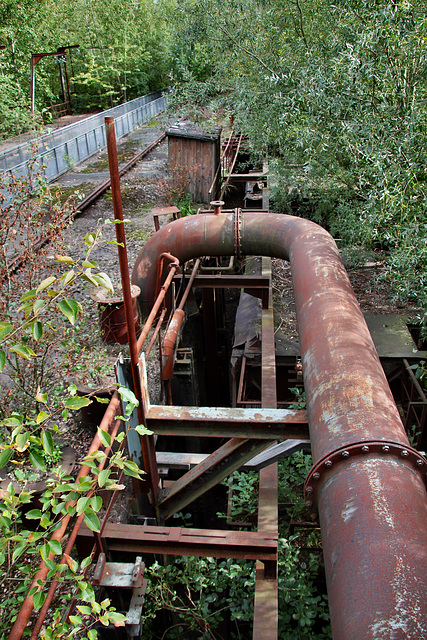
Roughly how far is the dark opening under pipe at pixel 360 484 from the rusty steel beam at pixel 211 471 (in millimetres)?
832

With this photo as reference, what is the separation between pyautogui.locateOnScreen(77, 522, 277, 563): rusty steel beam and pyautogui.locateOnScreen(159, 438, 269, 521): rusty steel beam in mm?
426

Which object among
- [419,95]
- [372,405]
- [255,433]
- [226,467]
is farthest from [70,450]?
[419,95]

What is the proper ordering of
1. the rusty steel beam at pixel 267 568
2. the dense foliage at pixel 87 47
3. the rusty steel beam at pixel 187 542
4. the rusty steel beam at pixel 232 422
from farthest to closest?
the dense foliage at pixel 87 47 → the rusty steel beam at pixel 232 422 → the rusty steel beam at pixel 187 542 → the rusty steel beam at pixel 267 568

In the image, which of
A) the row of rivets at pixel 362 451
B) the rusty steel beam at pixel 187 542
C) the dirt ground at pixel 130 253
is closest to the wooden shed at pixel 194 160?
the dirt ground at pixel 130 253

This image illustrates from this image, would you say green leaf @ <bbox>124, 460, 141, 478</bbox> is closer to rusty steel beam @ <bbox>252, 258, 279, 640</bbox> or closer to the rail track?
rusty steel beam @ <bbox>252, 258, 279, 640</bbox>

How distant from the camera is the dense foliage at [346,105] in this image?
5547 millimetres

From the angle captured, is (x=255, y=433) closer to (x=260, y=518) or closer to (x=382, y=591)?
(x=260, y=518)

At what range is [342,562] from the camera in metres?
1.99

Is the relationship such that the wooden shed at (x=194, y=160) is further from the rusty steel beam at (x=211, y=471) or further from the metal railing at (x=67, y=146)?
the rusty steel beam at (x=211, y=471)

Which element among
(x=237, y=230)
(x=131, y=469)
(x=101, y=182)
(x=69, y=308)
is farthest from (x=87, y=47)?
(x=131, y=469)

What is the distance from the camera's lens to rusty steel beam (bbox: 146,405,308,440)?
139 inches

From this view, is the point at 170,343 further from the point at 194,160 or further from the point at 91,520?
the point at 194,160

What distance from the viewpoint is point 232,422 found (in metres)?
3.54

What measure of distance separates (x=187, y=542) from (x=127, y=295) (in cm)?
192
